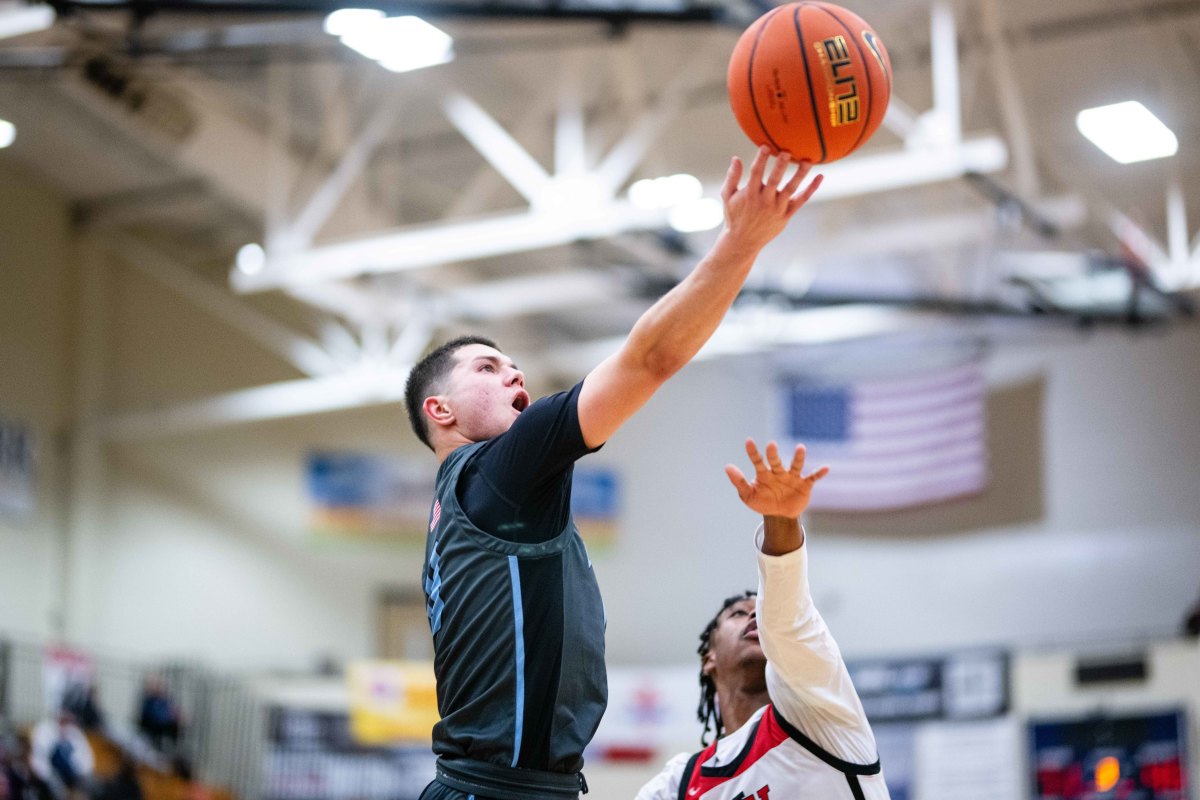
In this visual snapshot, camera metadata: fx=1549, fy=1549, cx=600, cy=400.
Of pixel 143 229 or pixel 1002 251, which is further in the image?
pixel 143 229

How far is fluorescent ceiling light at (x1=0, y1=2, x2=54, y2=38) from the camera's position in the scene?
12.9 m

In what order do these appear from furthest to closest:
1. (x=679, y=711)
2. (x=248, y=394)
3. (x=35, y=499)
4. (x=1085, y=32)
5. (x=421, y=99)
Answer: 1. (x=248, y=394)
2. (x=35, y=499)
3. (x=679, y=711)
4. (x=421, y=99)
5. (x=1085, y=32)

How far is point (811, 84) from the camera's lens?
391cm

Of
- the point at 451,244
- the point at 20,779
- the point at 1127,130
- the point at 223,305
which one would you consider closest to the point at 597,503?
the point at 223,305

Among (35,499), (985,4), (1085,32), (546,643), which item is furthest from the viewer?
(35,499)

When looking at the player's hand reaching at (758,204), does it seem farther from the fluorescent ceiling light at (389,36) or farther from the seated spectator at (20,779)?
the seated spectator at (20,779)

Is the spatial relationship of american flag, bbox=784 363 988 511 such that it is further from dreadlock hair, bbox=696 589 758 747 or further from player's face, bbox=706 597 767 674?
player's face, bbox=706 597 767 674

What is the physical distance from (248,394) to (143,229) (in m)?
2.82

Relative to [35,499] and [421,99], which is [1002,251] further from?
[35,499]

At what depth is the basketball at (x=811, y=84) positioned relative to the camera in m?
3.81

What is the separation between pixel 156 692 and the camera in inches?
740

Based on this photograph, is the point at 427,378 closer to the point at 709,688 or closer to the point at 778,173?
the point at 778,173

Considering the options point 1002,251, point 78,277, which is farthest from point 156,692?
point 1002,251

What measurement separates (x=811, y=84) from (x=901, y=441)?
52.2 ft
